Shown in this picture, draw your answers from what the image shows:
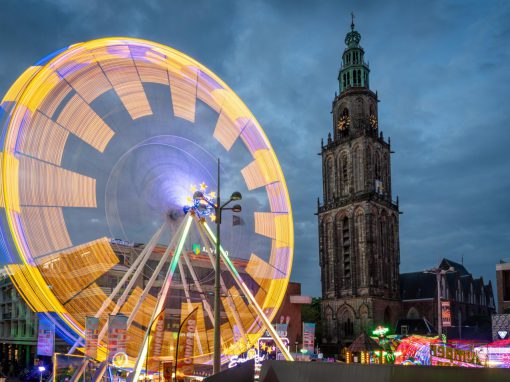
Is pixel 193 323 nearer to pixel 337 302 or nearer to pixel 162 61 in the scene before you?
pixel 162 61

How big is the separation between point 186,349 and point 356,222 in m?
64.6

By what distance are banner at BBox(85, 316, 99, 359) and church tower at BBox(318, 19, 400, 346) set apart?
60.5 metres

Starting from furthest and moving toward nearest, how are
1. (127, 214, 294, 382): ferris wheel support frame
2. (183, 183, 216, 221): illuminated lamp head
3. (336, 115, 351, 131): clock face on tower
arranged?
(336, 115, 351, 131): clock face on tower < (183, 183, 216, 221): illuminated lamp head < (127, 214, 294, 382): ferris wheel support frame

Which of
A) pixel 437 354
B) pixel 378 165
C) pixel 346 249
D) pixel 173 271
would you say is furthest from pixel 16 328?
pixel 378 165

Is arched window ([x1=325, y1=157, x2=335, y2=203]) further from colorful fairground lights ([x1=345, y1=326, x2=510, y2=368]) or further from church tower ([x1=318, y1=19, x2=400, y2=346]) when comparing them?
colorful fairground lights ([x1=345, y1=326, x2=510, y2=368])

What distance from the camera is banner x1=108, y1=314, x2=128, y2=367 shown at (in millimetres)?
15656

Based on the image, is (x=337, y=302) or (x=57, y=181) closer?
(x=57, y=181)

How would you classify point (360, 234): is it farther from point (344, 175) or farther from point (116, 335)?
point (116, 335)

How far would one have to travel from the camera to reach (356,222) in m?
77.4

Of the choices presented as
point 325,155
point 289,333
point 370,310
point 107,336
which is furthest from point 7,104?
point 325,155

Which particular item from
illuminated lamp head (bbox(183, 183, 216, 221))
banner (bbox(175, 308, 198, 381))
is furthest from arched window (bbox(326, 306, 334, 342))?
banner (bbox(175, 308, 198, 381))

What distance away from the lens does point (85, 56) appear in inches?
711

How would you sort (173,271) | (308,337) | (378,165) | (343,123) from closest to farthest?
(173,271) → (308,337) → (378,165) → (343,123)

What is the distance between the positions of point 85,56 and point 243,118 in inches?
269
